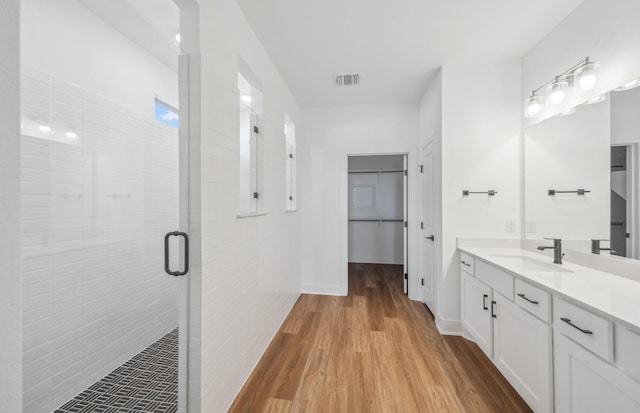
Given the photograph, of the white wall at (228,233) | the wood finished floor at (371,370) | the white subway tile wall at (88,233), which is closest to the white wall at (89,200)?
the white subway tile wall at (88,233)

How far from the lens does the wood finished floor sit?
1.66 meters

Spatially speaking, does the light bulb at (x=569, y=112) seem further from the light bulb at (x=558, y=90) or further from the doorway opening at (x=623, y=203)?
the doorway opening at (x=623, y=203)

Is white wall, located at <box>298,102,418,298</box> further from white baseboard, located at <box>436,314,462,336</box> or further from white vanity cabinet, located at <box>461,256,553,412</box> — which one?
white vanity cabinet, located at <box>461,256,553,412</box>

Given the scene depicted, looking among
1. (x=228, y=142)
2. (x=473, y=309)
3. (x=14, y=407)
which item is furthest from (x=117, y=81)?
(x=473, y=309)

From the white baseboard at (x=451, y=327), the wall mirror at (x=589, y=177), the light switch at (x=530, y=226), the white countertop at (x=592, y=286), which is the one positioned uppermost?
the wall mirror at (x=589, y=177)

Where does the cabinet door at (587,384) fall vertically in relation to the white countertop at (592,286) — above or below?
below

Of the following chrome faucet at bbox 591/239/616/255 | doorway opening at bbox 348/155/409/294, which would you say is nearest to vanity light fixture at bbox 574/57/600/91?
chrome faucet at bbox 591/239/616/255

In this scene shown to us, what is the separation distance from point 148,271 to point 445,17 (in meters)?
2.90

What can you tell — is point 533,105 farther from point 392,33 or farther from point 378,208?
point 378,208

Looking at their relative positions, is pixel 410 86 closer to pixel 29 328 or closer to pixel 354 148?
pixel 354 148

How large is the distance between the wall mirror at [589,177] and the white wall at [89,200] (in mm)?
2668

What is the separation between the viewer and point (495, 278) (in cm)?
189

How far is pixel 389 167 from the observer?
5398 mm

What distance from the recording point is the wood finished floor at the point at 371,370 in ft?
5.46
